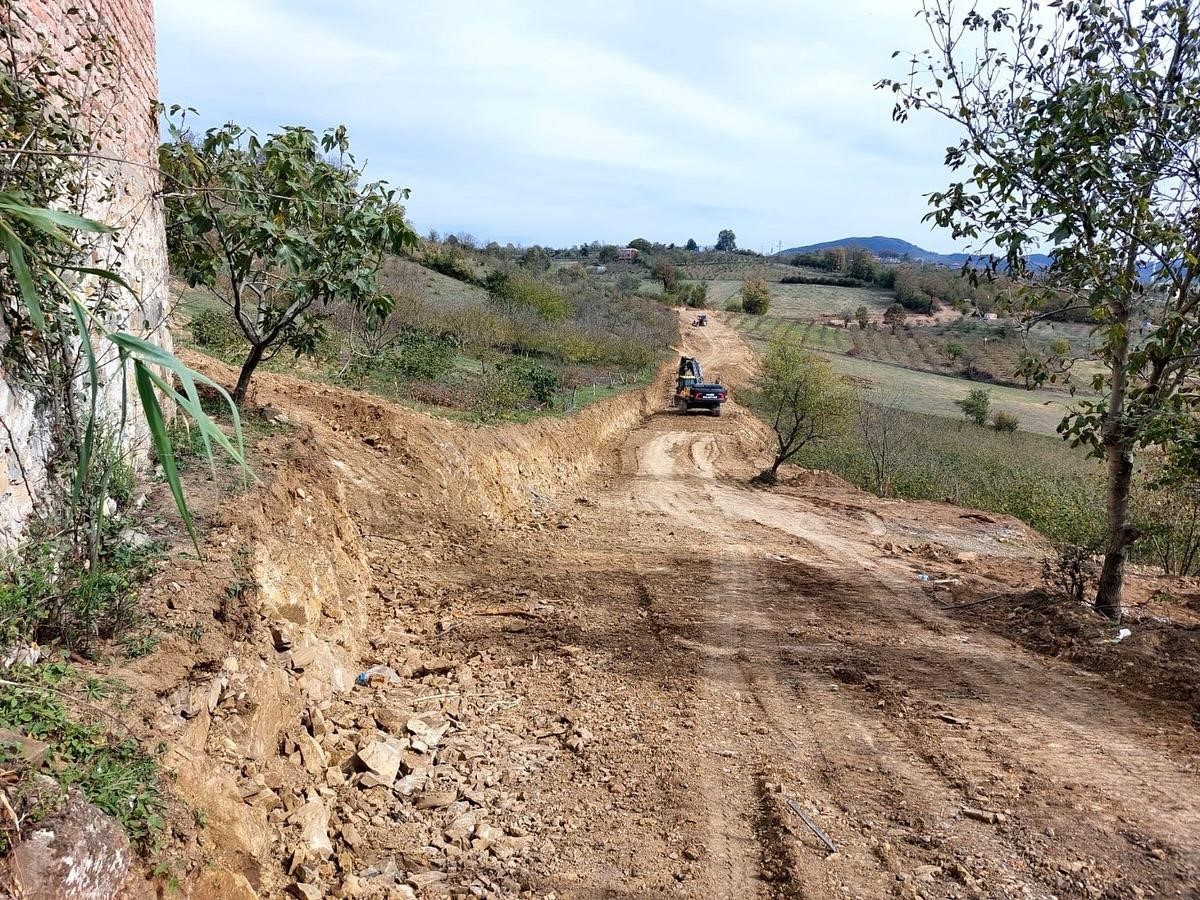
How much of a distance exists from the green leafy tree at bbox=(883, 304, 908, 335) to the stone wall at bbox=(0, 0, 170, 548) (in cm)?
7165

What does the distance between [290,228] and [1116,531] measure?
10134 millimetres

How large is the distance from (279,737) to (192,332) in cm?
1201

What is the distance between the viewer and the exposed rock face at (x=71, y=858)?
2.38m

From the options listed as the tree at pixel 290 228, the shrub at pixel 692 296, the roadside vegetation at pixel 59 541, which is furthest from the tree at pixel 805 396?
the shrub at pixel 692 296

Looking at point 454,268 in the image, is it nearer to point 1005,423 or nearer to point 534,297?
point 534,297

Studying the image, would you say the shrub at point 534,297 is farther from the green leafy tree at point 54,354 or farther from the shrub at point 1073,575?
the green leafy tree at point 54,354

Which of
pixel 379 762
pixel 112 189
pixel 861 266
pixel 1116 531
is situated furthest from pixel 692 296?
pixel 379 762

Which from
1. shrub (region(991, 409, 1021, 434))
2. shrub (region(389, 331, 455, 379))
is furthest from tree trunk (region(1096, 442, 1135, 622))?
shrub (region(991, 409, 1021, 434))

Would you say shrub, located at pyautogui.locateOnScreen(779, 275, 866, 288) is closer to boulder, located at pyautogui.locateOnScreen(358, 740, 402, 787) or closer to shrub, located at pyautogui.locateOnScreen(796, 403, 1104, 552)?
shrub, located at pyautogui.locateOnScreen(796, 403, 1104, 552)

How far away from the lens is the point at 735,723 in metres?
6.08

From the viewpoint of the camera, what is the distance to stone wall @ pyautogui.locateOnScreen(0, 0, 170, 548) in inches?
156

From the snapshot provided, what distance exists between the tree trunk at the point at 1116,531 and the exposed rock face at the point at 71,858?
8899 mm

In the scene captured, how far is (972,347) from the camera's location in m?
59.5

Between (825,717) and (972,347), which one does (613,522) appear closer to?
(825,717)
